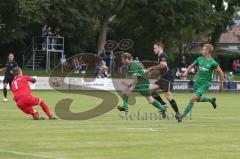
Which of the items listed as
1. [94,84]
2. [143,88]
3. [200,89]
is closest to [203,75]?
[200,89]

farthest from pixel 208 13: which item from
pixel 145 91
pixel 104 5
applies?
pixel 145 91

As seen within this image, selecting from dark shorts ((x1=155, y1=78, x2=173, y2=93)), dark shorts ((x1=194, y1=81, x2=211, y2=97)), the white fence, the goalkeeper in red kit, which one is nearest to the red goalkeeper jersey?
the goalkeeper in red kit

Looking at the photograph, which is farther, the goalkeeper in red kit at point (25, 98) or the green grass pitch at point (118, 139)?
the goalkeeper in red kit at point (25, 98)

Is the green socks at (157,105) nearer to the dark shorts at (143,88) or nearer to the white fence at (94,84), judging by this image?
the dark shorts at (143,88)

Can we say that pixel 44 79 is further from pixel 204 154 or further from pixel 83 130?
pixel 204 154

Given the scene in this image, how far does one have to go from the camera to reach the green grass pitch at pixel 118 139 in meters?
11.8

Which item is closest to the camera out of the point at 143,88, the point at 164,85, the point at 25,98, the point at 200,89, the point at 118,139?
the point at 118,139

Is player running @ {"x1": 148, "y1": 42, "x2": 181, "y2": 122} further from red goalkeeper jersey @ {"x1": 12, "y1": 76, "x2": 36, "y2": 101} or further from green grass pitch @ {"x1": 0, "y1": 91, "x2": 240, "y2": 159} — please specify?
red goalkeeper jersey @ {"x1": 12, "y1": 76, "x2": 36, "y2": 101}

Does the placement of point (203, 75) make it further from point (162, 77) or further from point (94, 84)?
point (94, 84)

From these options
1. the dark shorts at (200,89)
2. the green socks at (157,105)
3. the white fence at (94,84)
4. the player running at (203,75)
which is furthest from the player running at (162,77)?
the white fence at (94,84)

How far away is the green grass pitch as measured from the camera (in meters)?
11.8

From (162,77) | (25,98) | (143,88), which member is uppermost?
(162,77)

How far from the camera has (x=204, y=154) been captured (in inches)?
469

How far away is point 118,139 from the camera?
46.9ft
